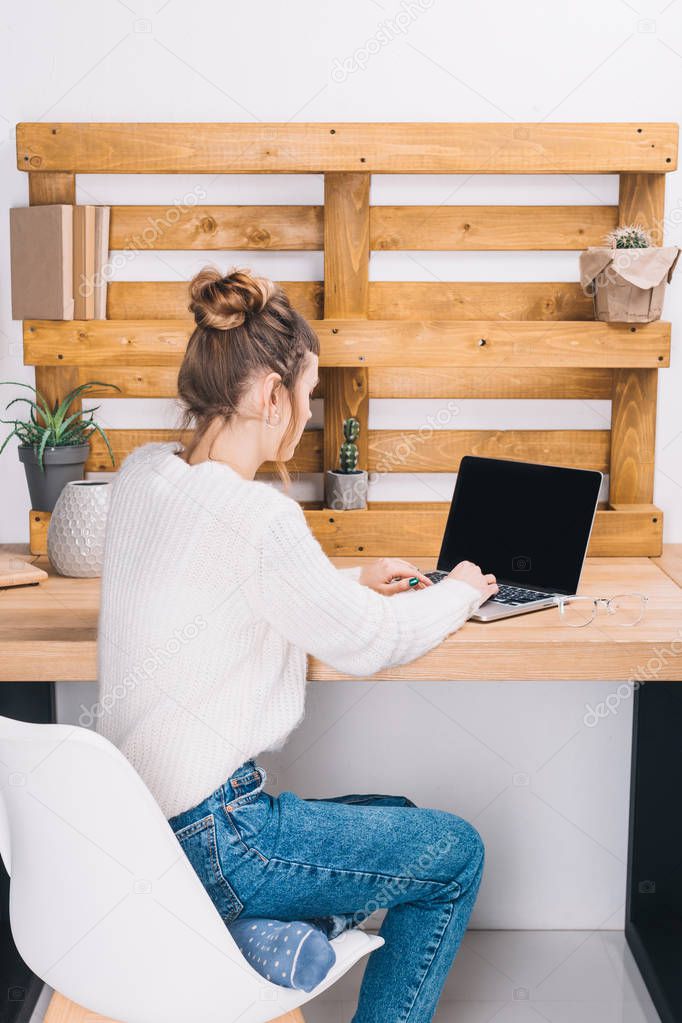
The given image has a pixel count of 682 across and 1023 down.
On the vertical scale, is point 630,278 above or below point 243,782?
above

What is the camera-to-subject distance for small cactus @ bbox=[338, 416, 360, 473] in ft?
7.11

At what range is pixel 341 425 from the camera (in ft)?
7.36

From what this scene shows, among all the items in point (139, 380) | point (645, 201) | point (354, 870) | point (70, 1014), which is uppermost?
point (645, 201)

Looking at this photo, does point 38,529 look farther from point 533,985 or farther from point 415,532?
point 533,985

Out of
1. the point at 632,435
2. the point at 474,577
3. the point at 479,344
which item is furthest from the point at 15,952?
the point at 632,435

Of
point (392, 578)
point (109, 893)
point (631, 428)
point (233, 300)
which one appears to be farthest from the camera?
point (631, 428)

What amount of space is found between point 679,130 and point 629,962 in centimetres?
170

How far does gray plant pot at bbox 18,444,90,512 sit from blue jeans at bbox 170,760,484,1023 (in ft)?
2.98

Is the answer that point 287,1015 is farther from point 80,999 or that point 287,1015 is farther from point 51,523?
point 51,523

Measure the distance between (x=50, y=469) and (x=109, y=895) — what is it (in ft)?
3.60

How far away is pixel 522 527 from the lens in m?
1.91

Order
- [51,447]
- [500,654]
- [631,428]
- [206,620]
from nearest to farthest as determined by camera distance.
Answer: [206,620]
[500,654]
[51,447]
[631,428]

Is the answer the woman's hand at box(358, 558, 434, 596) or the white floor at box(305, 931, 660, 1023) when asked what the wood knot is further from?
the white floor at box(305, 931, 660, 1023)
